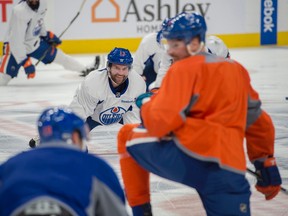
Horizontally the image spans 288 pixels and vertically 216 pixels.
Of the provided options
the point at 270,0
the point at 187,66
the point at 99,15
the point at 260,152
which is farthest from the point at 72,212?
the point at 270,0

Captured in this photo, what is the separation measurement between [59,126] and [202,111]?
76cm

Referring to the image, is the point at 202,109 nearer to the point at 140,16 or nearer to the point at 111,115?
the point at 111,115

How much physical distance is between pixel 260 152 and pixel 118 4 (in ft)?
29.6

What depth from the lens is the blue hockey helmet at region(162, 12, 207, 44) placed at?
316 cm

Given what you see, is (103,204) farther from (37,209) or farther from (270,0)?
(270,0)

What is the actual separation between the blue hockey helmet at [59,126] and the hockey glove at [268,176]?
1230 millimetres

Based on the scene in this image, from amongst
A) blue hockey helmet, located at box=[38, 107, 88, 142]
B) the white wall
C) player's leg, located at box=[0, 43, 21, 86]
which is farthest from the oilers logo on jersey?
the white wall

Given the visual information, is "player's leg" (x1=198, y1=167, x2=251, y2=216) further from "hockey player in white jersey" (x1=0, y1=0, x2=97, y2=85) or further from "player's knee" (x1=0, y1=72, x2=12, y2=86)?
"player's knee" (x1=0, y1=72, x2=12, y2=86)

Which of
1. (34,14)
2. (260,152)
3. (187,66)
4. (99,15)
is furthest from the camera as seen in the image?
(99,15)

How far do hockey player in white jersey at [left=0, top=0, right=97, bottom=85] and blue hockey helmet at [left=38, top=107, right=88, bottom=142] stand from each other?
712 cm

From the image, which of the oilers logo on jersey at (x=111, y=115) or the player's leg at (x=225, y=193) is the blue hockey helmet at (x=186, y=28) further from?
the oilers logo on jersey at (x=111, y=115)

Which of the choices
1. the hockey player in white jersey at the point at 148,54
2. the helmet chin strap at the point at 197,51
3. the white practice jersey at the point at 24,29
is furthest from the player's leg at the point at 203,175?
the white practice jersey at the point at 24,29

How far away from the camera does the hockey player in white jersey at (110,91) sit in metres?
5.11

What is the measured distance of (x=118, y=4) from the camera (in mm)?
12352
